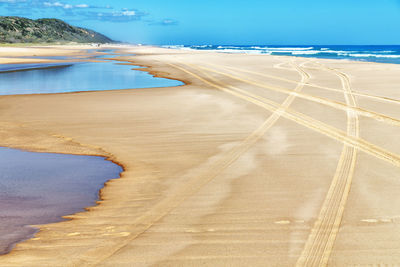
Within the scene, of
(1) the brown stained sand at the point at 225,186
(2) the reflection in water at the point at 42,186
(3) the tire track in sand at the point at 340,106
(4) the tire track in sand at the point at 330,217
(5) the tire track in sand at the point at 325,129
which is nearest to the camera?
(4) the tire track in sand at the point at 330,217

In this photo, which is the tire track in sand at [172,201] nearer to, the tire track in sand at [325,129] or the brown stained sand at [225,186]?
the brown stained sand at [225,186]

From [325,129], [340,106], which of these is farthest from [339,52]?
[325,129]

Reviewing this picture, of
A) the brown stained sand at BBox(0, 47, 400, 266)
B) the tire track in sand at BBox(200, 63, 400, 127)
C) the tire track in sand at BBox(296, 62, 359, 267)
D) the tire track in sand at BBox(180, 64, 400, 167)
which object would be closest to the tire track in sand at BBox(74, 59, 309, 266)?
the brown stained sand at BBox(0, 47, 400, 266)

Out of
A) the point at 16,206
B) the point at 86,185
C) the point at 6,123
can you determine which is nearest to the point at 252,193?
the point at 86,185

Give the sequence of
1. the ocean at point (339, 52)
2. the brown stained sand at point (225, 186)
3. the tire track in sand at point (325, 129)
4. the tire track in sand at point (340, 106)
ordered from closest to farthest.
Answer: the brown stained sand at point (225, 186) → the tire track in sand at point (325, 129) → the tire track in sand at point (340, 106) → the ocean at point (339, 52)

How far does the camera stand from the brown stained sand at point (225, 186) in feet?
11.6

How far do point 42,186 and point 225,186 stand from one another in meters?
2.37

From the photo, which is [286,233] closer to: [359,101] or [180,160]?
[180,160]

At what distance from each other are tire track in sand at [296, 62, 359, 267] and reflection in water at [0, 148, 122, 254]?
250 centimetres

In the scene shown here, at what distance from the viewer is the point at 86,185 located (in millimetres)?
5562

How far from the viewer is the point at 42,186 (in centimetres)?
546

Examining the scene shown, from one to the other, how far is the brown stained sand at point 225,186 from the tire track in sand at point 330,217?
0.02m

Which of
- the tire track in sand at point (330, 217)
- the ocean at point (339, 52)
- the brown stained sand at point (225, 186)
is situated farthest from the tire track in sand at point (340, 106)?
the ocean at point (339, 52)

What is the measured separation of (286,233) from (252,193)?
1.10 metres
